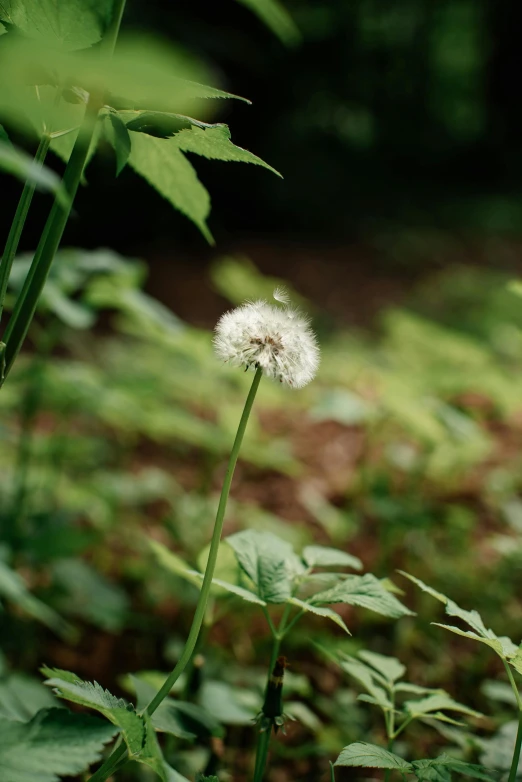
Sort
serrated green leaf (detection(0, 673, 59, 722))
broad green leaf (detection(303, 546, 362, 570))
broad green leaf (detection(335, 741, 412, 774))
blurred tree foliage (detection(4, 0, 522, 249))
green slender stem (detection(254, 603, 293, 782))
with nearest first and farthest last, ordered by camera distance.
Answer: broad green leaf (detection(335, 741, 412, 774))
green slender stem (detection(254, 603, 293, 782))
broad green leaf (detection(303, 546, 362, 570))
serrated green leaf (detection(0, 673, 59, 722))
blurred tree foliage (detection(4, 0, 522, 249))

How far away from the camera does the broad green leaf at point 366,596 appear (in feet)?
2.29

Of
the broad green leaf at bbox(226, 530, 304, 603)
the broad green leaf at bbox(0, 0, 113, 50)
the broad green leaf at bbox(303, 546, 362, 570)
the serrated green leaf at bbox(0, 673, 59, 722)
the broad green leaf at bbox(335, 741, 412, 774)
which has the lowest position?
the serrated green leaf at bbox(0, 673, 59, 722)

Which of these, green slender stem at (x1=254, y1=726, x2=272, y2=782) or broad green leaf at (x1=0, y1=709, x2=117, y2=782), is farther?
green slender stem at (x1=254, y1=726, x2=272, y2=782)

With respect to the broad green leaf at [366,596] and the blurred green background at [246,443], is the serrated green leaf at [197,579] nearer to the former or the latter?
the broad green leaf at [366,596]

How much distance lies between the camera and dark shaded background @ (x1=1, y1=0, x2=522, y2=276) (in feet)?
20.7

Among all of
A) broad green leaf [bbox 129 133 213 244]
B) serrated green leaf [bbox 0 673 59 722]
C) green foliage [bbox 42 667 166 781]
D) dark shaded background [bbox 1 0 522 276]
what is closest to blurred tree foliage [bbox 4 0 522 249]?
dark shaded background [bbox 1 0 522 276]

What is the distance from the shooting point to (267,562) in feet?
2.57

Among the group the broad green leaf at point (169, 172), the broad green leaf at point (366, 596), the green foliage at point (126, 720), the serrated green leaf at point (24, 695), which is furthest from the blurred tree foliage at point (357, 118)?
the green foliage at point (126, 720)

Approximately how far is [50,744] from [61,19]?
67 cm

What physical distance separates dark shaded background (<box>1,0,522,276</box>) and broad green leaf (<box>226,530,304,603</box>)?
5119mm

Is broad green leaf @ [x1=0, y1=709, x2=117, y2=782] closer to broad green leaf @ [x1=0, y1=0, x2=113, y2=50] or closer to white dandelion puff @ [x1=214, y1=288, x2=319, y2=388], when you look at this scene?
white dandelion puff @ [x1=214, y1=288, x2=319, y2=388]

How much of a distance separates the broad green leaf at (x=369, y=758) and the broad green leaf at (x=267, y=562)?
6.7 inches

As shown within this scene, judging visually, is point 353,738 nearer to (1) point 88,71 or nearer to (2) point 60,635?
(2) point 60,635

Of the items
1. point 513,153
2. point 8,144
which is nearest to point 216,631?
point 8,144
